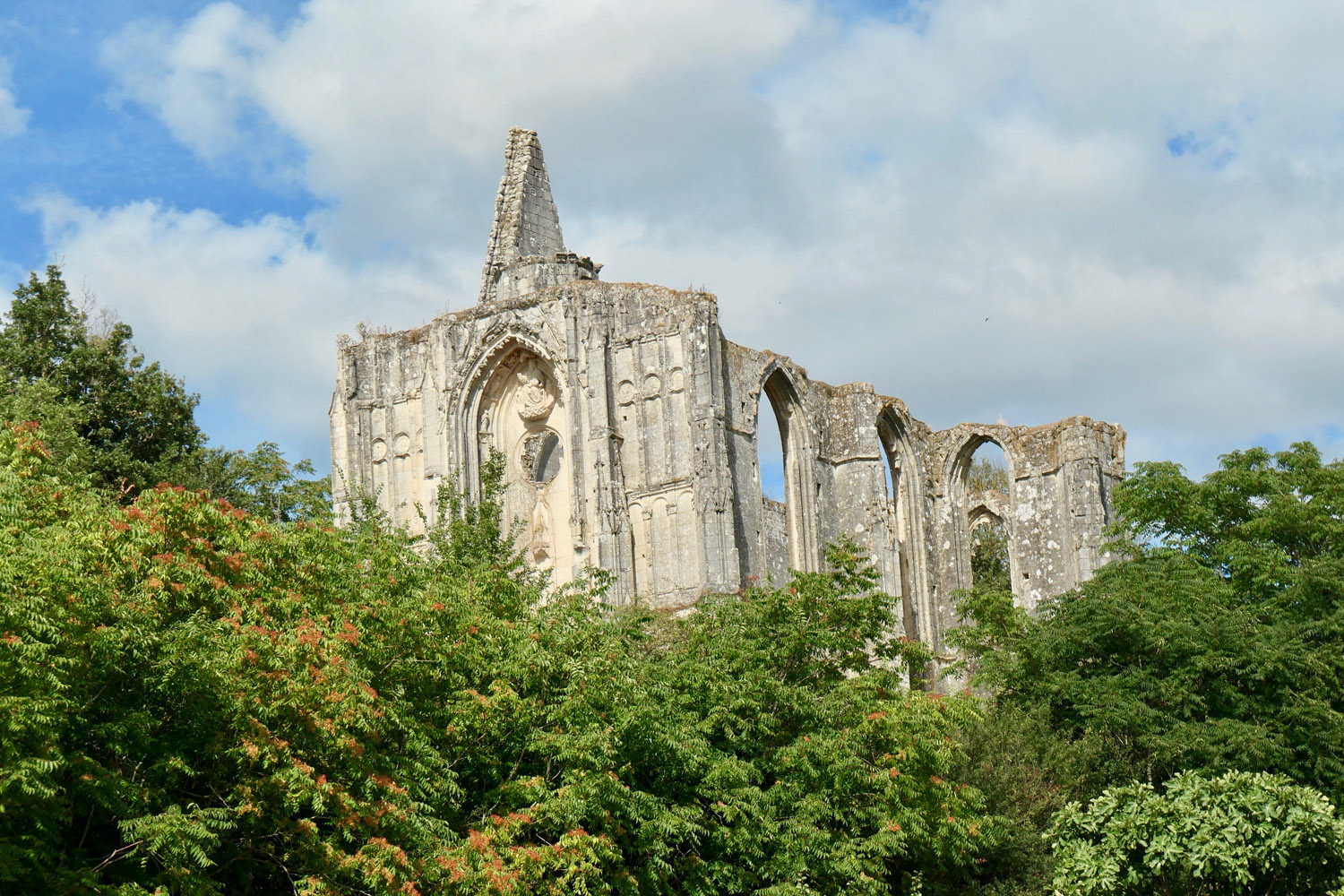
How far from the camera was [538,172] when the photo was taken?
3089 cm

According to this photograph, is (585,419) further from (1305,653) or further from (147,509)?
(147,509)

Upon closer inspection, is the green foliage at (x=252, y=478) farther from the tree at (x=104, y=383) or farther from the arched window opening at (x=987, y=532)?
the arched window opening at (x=987, y=532)

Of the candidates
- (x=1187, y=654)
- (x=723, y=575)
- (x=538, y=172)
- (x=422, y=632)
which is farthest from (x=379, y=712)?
(x=538, y=172)

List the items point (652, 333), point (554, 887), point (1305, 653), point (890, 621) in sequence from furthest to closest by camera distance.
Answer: point (652, 333), point (1305, 653), point (890, 621), point (554, 887)

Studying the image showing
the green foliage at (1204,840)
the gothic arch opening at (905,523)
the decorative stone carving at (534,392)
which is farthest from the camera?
the gothic arch opening at (905,523)

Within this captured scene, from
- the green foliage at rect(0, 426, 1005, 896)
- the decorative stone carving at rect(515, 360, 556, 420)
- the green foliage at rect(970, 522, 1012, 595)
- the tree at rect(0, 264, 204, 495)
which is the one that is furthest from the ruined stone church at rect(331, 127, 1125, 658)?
the green foliage at rect(970, 522, 1012, 595)

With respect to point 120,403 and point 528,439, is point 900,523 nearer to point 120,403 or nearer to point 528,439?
point 528,439

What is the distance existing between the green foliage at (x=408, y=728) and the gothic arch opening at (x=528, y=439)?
9.50 meters

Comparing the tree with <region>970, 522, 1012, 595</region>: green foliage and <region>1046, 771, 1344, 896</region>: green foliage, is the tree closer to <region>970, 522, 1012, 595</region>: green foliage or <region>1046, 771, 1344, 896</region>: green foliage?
<region>1046, 771, 1344, 896</region>: green foliage

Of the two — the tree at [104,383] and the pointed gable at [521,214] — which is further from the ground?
the pointed gable at [521,214]

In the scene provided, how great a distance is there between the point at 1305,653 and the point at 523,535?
43.2 ft

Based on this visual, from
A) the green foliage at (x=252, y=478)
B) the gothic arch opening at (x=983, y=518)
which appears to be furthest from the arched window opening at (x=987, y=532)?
the green foliage at (x=252, y=478)

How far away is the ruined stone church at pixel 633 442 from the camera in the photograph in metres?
26.9

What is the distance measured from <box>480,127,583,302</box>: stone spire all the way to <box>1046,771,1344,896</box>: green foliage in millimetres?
15569
